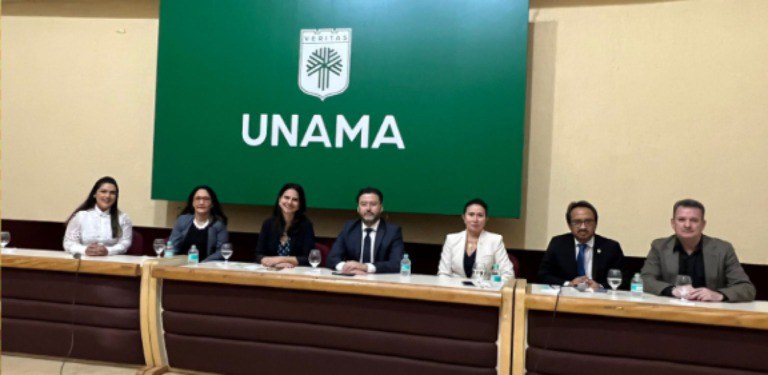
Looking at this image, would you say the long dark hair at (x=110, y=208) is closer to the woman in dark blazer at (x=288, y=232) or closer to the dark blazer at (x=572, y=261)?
the woman in dark blazer at (x=288, y=232)

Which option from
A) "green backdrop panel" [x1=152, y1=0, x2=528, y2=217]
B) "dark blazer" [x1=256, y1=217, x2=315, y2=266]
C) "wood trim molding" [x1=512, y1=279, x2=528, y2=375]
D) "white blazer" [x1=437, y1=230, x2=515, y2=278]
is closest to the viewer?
"wood trim molding" [x1=512, y1=279, x2=528, y2=375]

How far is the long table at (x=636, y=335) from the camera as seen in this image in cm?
222

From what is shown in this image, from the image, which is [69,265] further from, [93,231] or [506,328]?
[506,328]

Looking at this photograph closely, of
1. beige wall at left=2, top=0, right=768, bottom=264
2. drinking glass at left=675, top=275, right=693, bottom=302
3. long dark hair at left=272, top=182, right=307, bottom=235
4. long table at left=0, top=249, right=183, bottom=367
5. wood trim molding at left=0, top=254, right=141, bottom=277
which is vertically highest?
beige wall at left=2, top=0, right=768, bottom=264

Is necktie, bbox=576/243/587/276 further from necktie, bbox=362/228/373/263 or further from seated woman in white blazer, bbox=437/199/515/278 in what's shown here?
necktie, bbox=362/228/373/263

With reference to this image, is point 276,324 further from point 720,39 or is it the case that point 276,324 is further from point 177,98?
point 720,39

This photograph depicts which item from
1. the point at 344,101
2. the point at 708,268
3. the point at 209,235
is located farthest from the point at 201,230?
the point at 708,268

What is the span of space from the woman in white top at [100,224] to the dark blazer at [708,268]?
302cm

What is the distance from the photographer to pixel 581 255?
322cm

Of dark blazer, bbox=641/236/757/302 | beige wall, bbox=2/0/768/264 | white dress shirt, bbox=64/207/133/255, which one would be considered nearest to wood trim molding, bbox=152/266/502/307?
dark blazer, bbox=641/236/757/302

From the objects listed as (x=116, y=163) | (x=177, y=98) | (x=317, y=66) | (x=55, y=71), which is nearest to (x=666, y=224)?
(x=317, y=66)

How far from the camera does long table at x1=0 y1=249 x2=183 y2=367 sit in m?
2.96

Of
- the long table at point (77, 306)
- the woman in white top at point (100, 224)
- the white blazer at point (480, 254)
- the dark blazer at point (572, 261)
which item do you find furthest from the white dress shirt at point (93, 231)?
the dark blazer at point (572, 261)

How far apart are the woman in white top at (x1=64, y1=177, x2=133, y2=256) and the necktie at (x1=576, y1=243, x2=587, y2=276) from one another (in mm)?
2703
